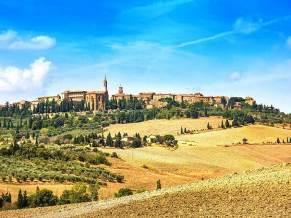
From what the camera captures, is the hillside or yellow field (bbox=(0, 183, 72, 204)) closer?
the hillside

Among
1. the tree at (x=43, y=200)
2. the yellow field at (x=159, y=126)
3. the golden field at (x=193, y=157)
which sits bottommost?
the golden field at (x=193, y=157)

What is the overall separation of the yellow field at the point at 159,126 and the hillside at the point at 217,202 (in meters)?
151

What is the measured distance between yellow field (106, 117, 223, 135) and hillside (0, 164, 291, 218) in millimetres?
151225

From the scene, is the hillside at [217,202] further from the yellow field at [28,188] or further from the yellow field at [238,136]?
the yellow field at [238,136]

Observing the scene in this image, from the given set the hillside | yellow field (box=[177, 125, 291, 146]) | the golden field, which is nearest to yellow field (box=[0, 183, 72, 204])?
the golden field

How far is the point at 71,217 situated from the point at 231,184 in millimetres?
7472

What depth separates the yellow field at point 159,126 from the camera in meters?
183

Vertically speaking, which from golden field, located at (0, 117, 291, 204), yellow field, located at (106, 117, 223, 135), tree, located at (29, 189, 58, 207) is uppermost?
yellow field, located at (106, 117, 223, 135)

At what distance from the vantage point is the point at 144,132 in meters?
183

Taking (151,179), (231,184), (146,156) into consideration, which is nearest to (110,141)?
(146,156)

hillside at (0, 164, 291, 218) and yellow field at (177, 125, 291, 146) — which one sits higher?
hillside at (0, 164, 291, 218)

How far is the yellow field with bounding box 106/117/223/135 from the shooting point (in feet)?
602

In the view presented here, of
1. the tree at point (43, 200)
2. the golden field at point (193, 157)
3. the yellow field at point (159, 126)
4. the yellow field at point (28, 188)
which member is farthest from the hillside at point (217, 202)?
the yellow field at point (159, 126)

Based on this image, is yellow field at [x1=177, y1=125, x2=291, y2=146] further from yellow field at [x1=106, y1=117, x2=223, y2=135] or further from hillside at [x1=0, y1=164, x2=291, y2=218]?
hillside at [x1=0, y1=164, x2=291, y2=218]
